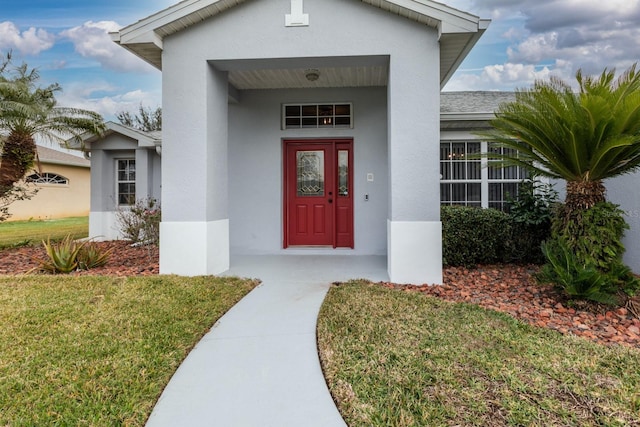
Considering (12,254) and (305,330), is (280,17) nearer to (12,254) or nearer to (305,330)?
(305,330)

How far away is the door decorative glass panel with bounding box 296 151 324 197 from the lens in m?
8.37

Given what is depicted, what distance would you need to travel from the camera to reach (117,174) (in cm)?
1173

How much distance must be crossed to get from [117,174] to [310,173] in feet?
23.7

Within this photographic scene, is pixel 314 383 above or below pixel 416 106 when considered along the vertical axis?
below

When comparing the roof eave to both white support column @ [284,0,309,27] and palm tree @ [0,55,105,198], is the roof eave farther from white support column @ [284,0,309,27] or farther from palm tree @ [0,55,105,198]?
palm tree @ [0,55,105,198]

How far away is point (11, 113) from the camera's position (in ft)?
29.6

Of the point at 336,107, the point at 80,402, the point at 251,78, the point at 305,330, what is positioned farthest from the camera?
the point at 336,107

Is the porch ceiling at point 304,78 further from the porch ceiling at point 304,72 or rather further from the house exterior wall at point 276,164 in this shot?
the house exterior wall at point 276,164

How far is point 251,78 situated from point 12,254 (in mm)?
7324

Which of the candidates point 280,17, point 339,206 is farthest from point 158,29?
point 339,206

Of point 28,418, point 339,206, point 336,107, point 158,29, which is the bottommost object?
point 28,418

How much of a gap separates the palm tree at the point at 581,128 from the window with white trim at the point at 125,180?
10.9 metres

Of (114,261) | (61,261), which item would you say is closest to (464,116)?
(114,261)

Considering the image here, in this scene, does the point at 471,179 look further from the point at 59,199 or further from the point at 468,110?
the point at 59,199
